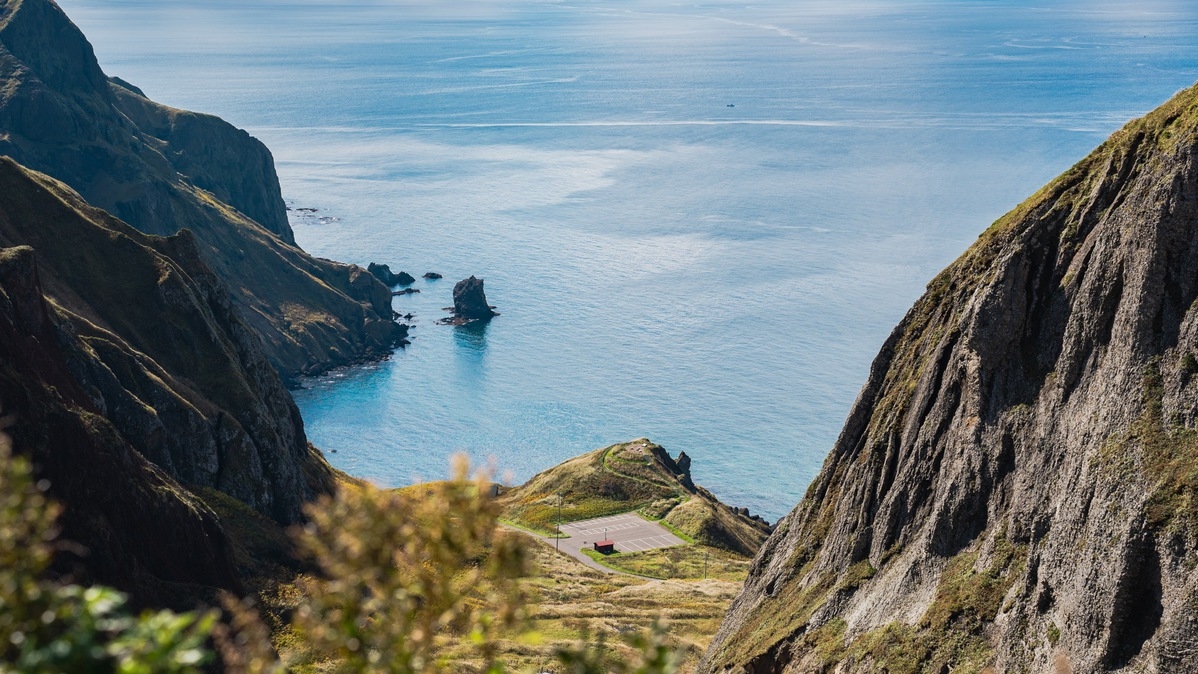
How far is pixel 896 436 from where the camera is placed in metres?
55.5

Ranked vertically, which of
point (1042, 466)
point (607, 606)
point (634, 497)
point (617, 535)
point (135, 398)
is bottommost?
point (617, 535)

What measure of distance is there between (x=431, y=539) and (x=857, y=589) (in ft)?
138

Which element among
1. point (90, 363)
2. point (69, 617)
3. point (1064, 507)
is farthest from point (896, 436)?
point (90, 363)

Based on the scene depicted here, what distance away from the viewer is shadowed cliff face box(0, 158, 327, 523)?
9425cm

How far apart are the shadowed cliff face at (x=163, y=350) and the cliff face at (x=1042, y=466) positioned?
184ft

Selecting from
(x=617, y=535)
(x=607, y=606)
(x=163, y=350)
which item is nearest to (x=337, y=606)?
(x=607, y=606)

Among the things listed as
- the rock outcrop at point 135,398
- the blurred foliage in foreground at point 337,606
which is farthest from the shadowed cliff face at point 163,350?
the blurred foliage in foreground at point 337,606

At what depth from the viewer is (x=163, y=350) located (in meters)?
107

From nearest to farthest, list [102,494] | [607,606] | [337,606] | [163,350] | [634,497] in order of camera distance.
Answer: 1. [337,606]
2. [102,494]
3. [607,606]
4. [163,350]
5. [634,497]

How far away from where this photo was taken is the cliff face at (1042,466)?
3825 centimetres

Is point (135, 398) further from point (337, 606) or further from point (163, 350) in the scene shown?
point (337, 606)

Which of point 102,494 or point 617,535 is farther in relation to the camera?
point 617,535

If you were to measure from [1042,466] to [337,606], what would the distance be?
3664 centimetres

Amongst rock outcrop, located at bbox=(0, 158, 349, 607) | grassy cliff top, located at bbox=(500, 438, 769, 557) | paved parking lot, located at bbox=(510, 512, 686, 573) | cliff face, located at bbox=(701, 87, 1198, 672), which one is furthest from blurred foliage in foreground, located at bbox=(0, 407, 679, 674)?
grassy cliff top, located at bbox=(500, 438, 769, 557)
